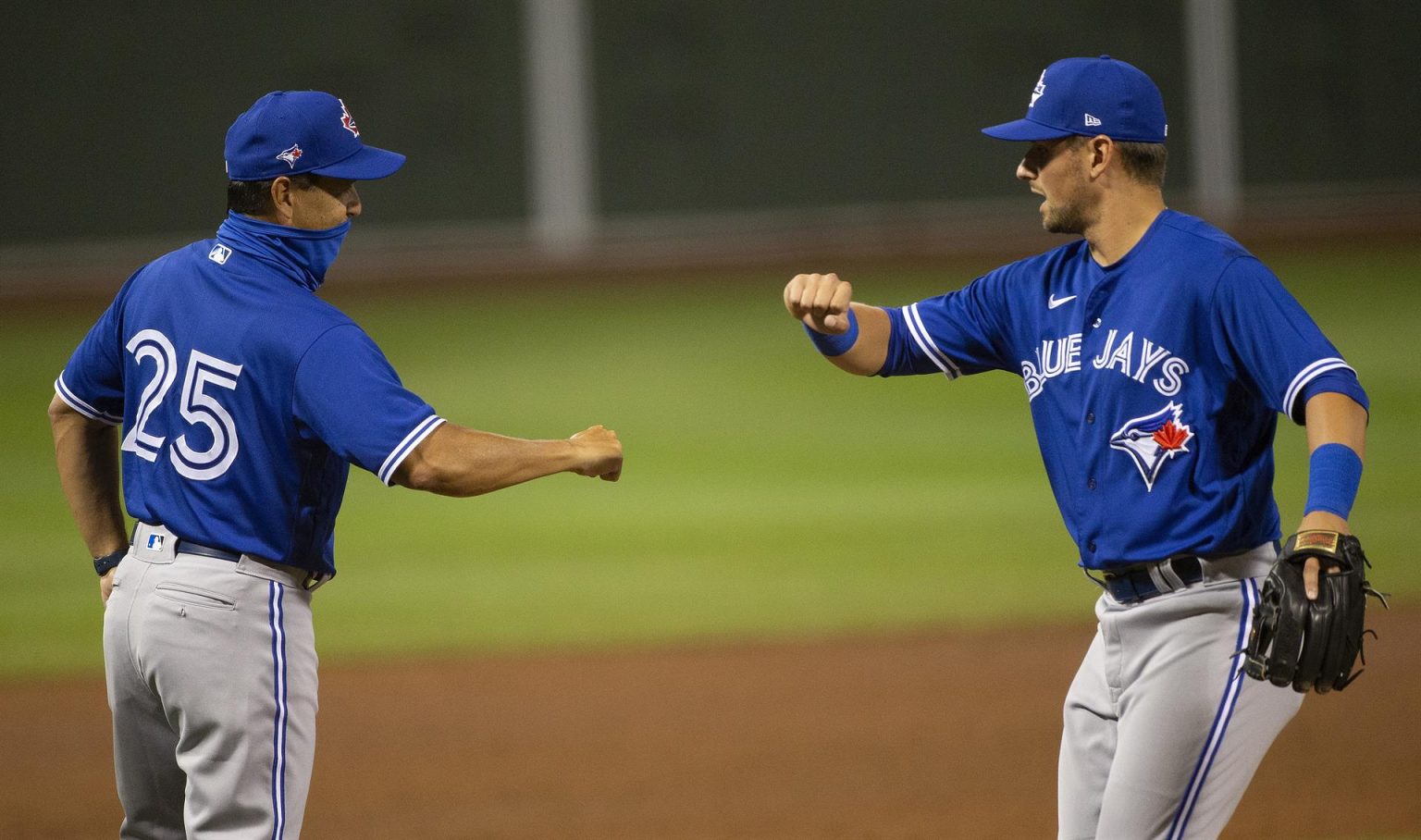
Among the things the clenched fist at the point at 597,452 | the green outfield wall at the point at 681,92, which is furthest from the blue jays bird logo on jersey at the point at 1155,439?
the green outfield wall at the point at 681,92

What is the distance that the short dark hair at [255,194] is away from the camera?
129 inches

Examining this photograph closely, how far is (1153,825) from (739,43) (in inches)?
575

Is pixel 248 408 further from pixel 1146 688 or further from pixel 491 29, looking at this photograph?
pixel 491 29

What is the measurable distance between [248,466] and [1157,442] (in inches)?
69.8

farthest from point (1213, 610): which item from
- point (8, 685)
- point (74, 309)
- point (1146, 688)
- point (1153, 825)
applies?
point (74, 309)

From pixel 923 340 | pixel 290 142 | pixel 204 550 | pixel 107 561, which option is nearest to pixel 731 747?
pixel 923 340

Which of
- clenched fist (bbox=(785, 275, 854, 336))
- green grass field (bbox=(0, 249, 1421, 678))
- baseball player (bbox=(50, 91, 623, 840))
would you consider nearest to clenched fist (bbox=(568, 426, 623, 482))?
baseball player (bbox=(50, 91, 623, 840))

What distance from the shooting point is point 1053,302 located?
339 centimetres

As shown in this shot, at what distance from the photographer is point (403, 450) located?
3109mm

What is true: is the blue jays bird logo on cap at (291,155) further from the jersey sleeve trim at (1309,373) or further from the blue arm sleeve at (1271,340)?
the jersey sleeve trim at (1309,373)

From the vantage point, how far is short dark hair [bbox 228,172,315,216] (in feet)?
10.7

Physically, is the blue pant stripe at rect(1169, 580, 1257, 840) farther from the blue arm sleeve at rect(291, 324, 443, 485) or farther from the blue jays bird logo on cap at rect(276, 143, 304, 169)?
the blue jays bird logo on cap at rect(276, 143, 304, 169)

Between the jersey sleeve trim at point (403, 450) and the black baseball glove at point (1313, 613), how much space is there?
160 centimetres

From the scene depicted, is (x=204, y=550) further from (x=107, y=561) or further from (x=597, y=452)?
(x=597, y=452)
